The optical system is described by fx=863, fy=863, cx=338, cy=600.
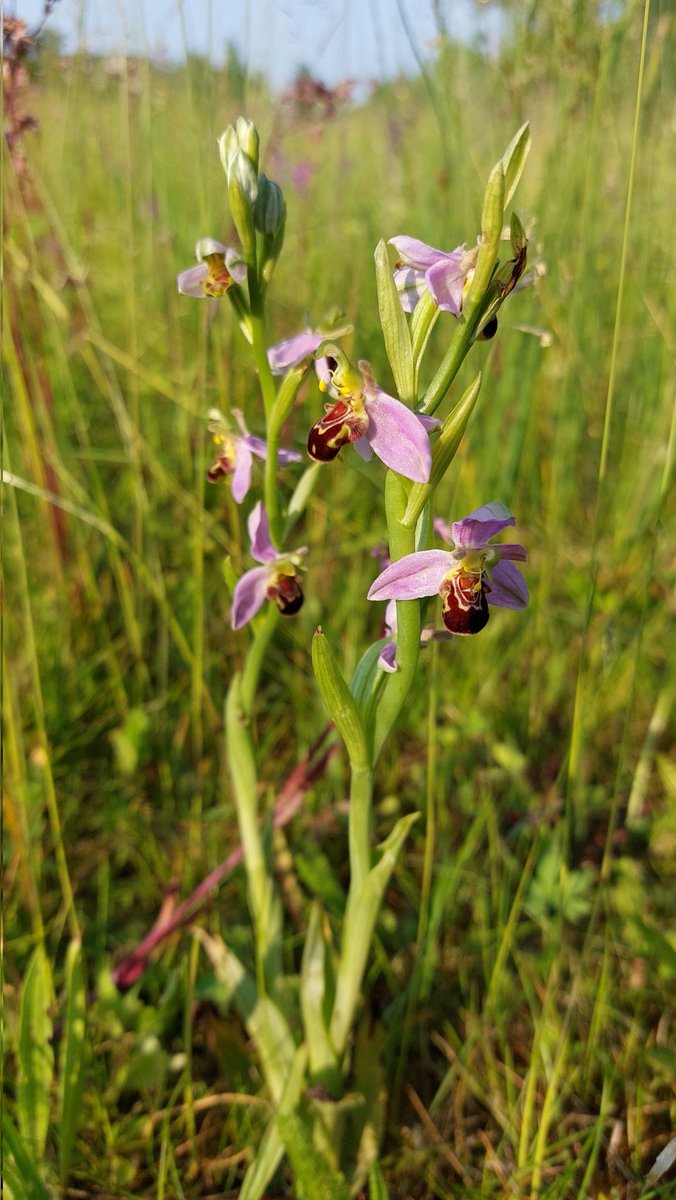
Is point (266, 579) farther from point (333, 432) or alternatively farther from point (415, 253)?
point (415, 253)

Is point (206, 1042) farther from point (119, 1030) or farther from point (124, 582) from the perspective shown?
point (124, 582)

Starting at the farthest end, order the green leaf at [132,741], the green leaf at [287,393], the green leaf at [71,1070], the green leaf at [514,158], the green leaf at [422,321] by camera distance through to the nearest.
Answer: the green leaf at [132,741], the green leaf at [71,1070], the green leaf at [287,393], the green leaf at [422,321], the green leaf at [514,158]

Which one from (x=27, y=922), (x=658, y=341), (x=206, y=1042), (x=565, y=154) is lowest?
(x=206, y=1042)

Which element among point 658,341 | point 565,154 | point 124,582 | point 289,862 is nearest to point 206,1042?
point 289,862

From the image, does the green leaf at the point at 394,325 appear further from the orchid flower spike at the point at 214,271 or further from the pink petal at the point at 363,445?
the orchid flower spike at the point at 214,271

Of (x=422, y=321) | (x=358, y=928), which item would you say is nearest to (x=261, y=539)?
(x=422, y=321)

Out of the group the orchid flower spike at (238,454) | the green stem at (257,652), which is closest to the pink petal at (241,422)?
the orchid flower spike at (238,454)
